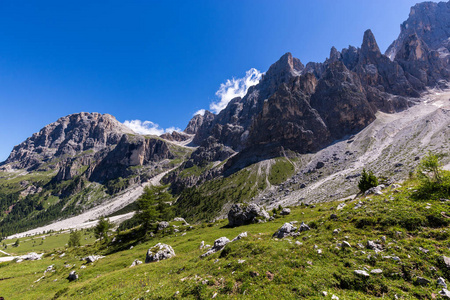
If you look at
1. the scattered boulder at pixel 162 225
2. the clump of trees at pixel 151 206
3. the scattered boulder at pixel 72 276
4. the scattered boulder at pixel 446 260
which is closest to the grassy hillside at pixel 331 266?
the scattered boulder at pixel 446 260

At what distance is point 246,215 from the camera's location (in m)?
43.7

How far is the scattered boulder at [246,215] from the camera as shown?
142ft

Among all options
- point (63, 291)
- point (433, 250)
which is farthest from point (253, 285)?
point (63, 291)

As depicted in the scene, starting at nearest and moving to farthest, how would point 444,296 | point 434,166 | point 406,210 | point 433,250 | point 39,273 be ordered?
point 444,296 → point 433,250 → point 406,210 → point 434,166 → point 39,273

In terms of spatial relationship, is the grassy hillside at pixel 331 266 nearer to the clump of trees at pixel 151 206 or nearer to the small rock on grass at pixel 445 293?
the small rock on grass at pixel 445 293

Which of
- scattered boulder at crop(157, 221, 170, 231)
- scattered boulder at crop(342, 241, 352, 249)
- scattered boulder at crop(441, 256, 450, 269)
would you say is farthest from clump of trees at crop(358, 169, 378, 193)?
scattered boulder at crop(157, 221, 170, 231)

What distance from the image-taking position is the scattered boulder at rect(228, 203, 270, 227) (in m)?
43.1

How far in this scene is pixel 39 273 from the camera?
109 ft

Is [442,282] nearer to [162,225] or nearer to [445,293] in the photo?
[445,293]

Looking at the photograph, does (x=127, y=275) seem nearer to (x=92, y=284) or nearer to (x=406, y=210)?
(x=92, y=284)

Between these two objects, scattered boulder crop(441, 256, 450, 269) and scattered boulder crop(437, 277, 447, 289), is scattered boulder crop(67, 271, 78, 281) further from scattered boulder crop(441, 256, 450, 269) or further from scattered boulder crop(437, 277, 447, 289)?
scattered boulder crop(441, 256, 450, 269)

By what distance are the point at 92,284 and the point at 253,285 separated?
2016cm

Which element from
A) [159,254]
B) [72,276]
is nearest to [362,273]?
[159,254]

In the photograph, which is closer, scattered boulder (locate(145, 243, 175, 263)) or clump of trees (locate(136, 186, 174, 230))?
scattered boulder (locate(145, 243, 175, 263))
